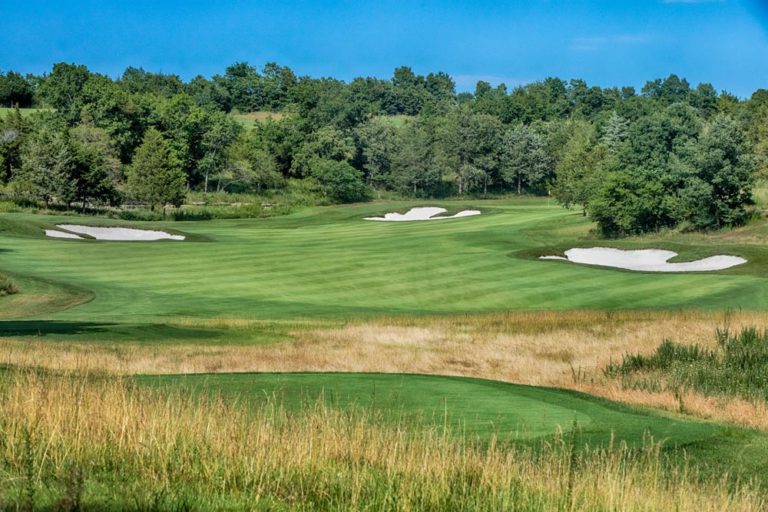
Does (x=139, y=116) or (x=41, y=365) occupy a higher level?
(x=139, y=116)

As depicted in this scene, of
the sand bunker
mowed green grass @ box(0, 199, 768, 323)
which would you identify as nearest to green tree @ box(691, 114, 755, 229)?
mowed green grass @ box(0, 199, 768, 323)

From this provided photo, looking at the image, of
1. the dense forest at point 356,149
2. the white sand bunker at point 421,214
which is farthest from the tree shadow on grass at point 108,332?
the white sand bunker at point 421,214

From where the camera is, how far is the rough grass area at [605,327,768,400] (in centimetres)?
1795

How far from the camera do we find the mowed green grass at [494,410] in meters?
11.5

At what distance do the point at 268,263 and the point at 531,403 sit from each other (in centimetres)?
3326

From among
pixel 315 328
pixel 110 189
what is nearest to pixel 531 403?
pixel 315 328

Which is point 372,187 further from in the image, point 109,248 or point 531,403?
point 531,403

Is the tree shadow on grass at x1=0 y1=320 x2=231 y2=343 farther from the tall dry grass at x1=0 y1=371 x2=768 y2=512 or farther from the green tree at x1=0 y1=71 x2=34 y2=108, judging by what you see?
the green tree at x1=0 y1=71 x2=34 y2=108

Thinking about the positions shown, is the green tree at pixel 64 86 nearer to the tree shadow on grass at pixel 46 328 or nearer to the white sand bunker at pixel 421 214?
the white sand bunker at pixel 421 214

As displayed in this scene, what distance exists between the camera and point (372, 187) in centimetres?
13462

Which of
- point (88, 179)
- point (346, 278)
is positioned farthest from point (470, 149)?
point (346, 278)

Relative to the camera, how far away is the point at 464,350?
2438cm

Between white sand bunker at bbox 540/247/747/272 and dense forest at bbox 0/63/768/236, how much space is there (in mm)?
15960

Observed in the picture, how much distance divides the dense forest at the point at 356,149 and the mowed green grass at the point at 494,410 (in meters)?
53.4
